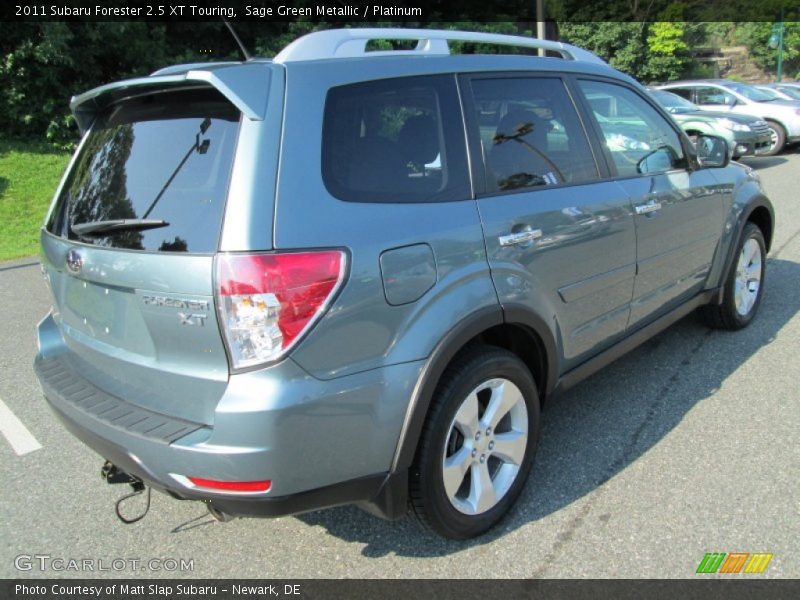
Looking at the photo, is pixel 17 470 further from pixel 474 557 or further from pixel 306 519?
pixel 474 557

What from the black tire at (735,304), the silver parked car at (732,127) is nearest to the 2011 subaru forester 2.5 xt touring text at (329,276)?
the black tire at (735,304)

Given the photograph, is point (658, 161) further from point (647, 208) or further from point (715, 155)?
point (715, 155)

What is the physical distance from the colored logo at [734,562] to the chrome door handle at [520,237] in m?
1.39

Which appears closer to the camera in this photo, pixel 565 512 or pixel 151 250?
pixel 151 250

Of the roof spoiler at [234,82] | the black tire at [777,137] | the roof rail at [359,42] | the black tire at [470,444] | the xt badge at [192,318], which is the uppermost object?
the roof rail at [359,42]

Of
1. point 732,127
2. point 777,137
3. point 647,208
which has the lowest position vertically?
point 777,137

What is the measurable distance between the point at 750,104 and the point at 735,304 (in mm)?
12659

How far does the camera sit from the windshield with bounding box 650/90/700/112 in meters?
13.5

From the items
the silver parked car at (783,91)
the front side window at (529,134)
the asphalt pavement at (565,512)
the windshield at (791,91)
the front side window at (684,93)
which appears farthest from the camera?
the windshield at (791,91)

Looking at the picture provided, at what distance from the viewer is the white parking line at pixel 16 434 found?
3.39 meters

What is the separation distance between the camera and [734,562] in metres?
2.35

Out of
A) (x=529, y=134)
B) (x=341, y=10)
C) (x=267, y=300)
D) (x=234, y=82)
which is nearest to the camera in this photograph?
(x=267, y=300)

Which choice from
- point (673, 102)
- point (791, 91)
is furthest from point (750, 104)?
point (791, 91)

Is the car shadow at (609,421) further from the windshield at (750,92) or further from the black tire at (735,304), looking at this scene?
the windshield at (750,92)
